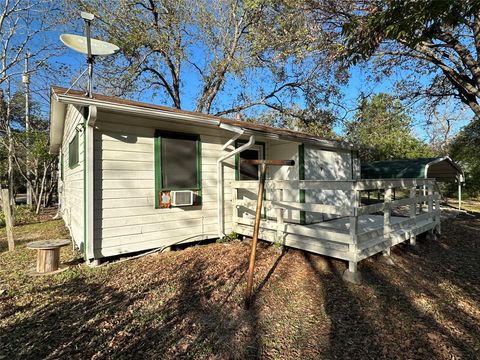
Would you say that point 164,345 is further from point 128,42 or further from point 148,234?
point 128,42

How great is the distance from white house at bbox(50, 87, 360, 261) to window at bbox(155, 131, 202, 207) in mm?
19

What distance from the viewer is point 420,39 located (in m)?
3.59

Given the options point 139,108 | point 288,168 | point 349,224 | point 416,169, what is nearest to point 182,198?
point 139,108

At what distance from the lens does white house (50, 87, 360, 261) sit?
4.22m

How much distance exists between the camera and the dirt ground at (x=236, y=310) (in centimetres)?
237

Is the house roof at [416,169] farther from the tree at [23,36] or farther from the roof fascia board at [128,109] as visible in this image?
the tree at [23,36]

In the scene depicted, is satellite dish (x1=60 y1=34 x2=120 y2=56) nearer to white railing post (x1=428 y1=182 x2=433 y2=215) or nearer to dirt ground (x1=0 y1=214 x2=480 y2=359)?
dirt ground (x1=0 y1=214 x2=480 y2=359)

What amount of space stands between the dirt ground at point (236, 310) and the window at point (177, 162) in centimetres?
134

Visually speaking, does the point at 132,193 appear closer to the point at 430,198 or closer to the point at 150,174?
the point at 150,174

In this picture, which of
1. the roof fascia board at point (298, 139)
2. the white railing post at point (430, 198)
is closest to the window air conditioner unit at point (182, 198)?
the roof fascia board at point (298, 139)

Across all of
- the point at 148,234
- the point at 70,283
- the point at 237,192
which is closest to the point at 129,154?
the point at 148,234

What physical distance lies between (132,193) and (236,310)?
278 centimetres

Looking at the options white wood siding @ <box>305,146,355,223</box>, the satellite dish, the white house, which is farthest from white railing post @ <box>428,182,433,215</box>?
the satellite dish

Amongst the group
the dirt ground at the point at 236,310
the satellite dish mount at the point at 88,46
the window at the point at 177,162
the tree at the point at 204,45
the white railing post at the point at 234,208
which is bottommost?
the dirt ground at the point at 236,310
